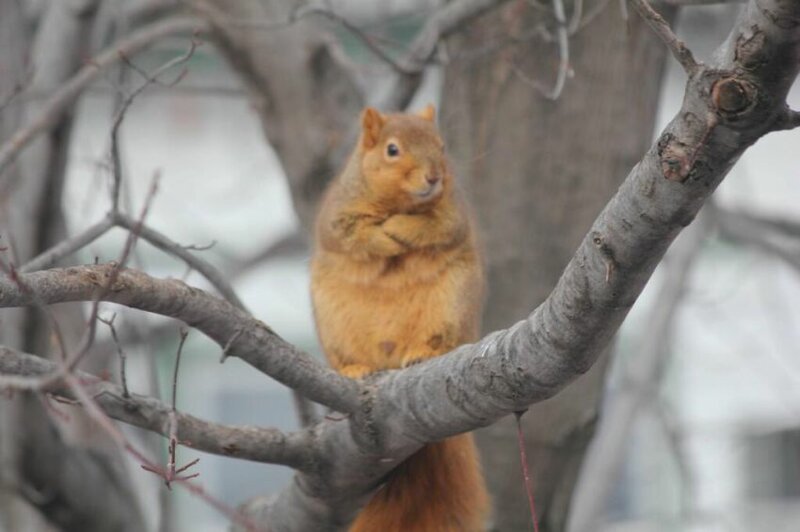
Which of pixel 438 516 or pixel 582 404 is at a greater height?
pixel 582 404

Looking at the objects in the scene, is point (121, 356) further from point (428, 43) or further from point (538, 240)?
point (538, 240)

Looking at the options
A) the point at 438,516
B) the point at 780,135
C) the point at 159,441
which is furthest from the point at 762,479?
the point at 438,516

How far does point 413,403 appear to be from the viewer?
2066 mm

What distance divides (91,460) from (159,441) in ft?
2.59

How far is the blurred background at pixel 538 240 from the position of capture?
3258mm

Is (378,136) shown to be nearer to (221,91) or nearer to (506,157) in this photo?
(506,157)

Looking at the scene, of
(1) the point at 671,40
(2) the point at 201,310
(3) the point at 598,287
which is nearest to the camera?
(1) the point at 671,40

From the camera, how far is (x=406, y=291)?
264cm

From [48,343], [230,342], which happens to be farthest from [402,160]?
[48,343]

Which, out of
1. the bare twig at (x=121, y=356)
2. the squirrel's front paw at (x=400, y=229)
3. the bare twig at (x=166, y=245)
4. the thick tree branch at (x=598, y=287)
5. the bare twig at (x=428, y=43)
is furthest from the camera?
the bare twig at (x=428, y=43)

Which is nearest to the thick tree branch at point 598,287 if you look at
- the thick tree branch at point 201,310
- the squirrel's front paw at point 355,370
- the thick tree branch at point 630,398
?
the thick tree branch at point 201,310

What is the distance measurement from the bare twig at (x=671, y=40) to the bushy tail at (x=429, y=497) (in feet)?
3.96

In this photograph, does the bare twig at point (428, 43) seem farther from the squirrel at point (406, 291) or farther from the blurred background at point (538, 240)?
the squirrel at point (406, 291)

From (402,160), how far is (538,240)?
549mm
